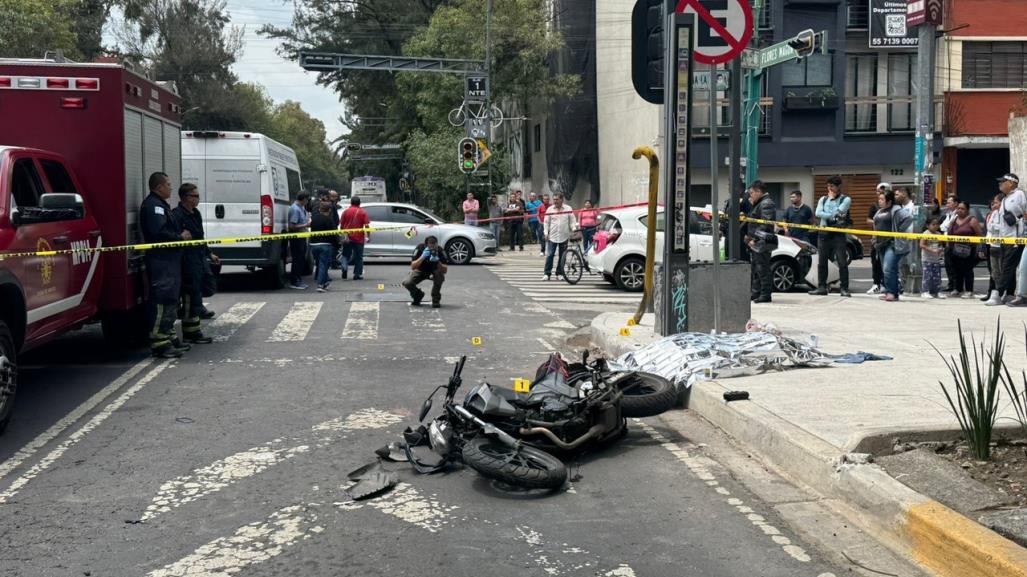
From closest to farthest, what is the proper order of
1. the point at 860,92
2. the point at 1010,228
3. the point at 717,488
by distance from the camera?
the point at 717,488, the point at 1010,228, the point at 860,92

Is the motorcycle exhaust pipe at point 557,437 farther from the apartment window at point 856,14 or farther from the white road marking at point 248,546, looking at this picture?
the apartment window at point 856,14

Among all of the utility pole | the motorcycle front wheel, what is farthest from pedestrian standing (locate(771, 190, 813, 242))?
the motorcycle front wheel

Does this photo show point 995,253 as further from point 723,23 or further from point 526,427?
point 526,427

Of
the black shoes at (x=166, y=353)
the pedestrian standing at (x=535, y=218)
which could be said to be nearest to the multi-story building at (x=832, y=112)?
the pedestrian standing at (x=535, y=218)

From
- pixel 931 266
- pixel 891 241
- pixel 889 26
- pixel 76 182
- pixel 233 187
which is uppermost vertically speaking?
pixel 889 26

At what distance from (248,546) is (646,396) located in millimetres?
3256

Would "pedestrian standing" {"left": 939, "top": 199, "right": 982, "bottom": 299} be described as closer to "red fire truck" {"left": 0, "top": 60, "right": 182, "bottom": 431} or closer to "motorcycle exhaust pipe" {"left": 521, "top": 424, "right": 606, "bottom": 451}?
"motorcycle exhaust pipe" {"left": 521, "top": 424, "right": 606, "bottom": 451}

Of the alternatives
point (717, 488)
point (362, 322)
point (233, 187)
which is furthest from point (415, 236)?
point (717, 488)

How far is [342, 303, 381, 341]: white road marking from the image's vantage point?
39.2ft

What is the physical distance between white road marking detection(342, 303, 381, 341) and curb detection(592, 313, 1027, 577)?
562 cm

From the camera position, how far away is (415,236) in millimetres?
24719

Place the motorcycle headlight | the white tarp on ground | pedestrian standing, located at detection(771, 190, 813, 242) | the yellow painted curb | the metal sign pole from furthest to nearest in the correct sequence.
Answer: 1. pedestrian standing, located at detection(771, 190, 813, 242)
2. the metal sign pole
3. the white tarp on ground
4. the motorcycle headlight
5. the yellow painted curb

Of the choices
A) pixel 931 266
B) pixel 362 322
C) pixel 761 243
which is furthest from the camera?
pixel 931 266

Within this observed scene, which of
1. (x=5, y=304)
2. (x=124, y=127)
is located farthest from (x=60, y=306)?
(x=124, y=127)
